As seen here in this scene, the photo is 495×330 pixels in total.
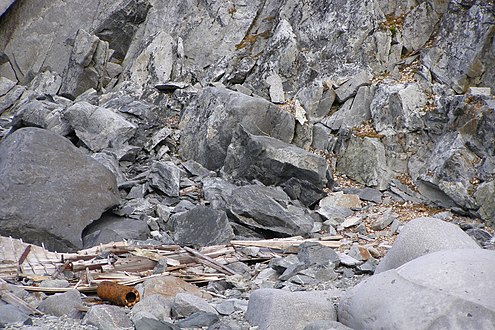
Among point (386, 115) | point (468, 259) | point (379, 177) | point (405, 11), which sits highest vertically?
point (405, 11)

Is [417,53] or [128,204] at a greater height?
[417,53]

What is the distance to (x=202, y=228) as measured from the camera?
9.74m

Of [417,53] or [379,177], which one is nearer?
[379,177]

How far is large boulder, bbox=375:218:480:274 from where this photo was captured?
18.9 ft

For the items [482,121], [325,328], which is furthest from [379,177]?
[325,328]

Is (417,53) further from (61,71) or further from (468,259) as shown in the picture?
(61,71)

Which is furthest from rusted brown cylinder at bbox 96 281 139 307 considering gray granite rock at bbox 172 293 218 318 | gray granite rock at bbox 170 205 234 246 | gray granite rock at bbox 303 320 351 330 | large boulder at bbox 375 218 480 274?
large boulder at bbox 375 218 480 274

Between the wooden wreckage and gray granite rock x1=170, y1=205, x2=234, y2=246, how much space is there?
0.70 metres

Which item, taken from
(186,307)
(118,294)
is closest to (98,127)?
(118,294)

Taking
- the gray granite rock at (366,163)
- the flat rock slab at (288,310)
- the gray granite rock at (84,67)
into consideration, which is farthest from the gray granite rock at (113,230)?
the gray granite rock at (84,67)

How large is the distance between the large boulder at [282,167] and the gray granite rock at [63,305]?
6.67m

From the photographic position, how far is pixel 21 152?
34.6ft

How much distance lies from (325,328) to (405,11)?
1433 cm

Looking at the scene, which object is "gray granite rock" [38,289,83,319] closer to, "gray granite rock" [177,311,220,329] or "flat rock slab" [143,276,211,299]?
"flat rock slab" [143,276,211,299]
